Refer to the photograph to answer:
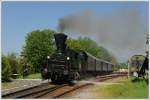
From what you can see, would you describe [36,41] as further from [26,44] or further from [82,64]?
[82,64]

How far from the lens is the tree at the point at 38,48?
16.8 m

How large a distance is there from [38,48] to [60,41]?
3.49 feet

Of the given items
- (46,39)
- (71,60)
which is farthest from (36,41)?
(71,60)

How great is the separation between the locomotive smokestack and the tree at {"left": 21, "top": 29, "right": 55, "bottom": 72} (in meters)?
0.28

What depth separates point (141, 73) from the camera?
1753cm

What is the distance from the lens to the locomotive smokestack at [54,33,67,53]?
17.4 metres

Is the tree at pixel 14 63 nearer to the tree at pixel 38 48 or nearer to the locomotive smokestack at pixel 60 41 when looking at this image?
the tree at pixel 38 48

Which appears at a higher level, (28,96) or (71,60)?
(71,60)

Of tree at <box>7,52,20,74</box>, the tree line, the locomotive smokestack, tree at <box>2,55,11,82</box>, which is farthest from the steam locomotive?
tree at <box>7,52,20,74</box>

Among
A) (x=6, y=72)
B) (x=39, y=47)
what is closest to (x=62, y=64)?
(x=39, y=47)

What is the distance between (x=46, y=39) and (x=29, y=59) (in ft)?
3.86

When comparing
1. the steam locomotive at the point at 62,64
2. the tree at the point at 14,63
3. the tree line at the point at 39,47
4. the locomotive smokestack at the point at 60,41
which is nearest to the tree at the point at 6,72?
the tree line at the point at 39,47

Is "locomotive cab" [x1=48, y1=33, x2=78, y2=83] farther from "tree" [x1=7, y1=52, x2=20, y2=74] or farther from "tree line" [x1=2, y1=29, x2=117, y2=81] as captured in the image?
"tree" [x1=7, y1=52, x2=20, y2=74]

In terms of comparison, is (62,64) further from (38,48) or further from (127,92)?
(127,92)
